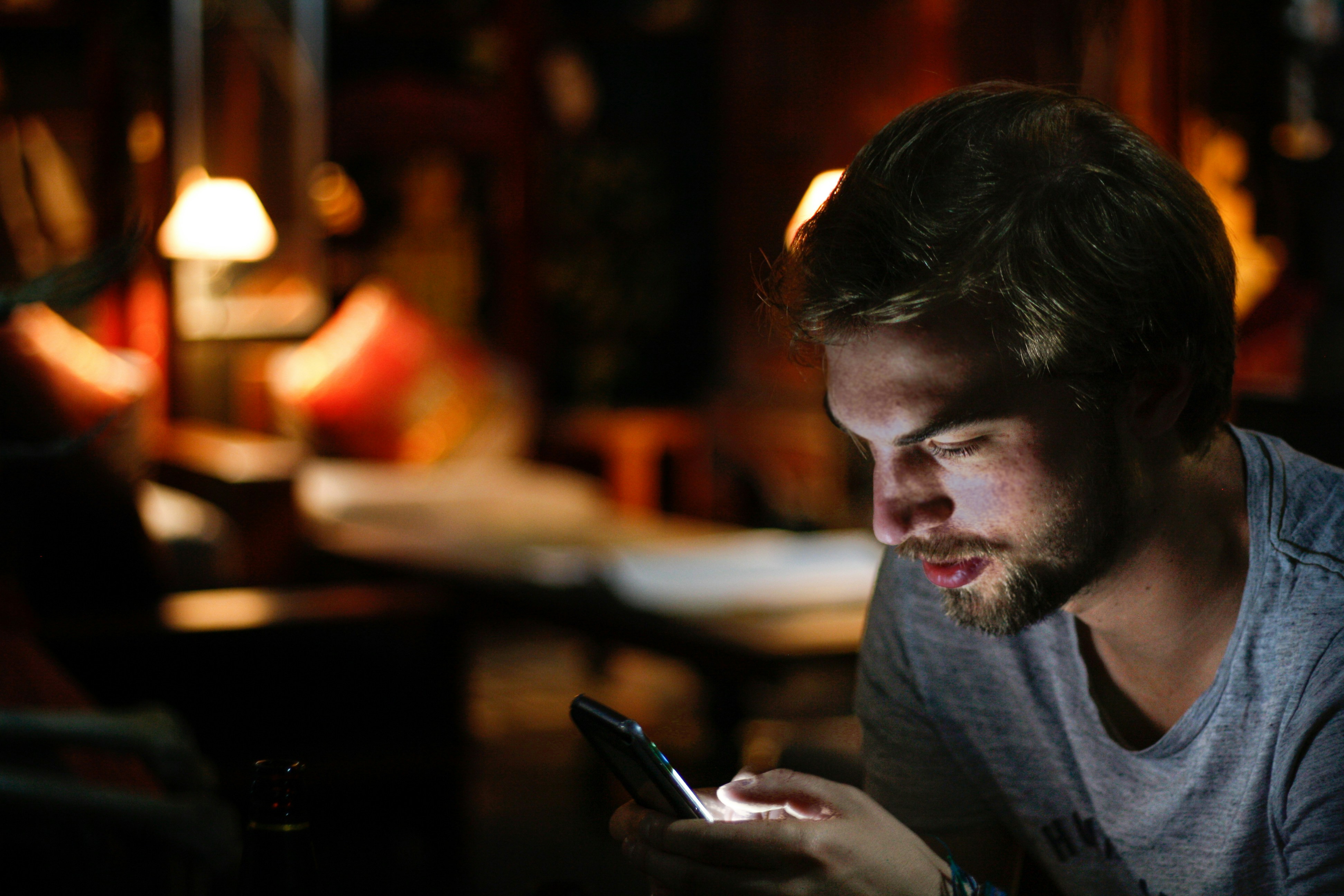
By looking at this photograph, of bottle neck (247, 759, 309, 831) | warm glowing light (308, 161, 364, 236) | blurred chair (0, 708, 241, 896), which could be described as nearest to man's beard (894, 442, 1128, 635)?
bottle neck (247, 759, 309, 831)

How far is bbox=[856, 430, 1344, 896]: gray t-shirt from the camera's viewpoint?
2.92ft

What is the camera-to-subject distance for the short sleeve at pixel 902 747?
1146 millimetres

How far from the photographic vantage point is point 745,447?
19.7ft

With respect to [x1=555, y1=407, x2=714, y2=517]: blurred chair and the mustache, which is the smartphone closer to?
the mustache

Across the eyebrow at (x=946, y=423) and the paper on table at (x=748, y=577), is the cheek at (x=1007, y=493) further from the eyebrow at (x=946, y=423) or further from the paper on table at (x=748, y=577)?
the paper on table at (x=748, y=577)

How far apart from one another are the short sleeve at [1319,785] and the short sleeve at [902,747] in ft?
0.99

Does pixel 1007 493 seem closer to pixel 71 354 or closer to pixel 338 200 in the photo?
pixel 71 354

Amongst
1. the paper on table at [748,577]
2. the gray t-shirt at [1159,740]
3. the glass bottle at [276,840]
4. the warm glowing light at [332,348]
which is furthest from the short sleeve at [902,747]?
the warm glowing light at [332,348]

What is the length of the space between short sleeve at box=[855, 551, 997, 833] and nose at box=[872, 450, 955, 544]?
0.81ft

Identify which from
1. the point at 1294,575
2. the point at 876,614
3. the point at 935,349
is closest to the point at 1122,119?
the point at 935,349

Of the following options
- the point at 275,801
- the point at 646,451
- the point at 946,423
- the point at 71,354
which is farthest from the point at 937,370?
the point at 646,451

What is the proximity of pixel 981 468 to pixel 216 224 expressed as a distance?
4358mm

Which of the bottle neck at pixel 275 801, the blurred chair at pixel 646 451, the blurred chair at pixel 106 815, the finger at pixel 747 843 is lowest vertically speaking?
the blurred chair at pixel 646 451

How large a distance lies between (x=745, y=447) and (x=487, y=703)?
2101 millimetres
